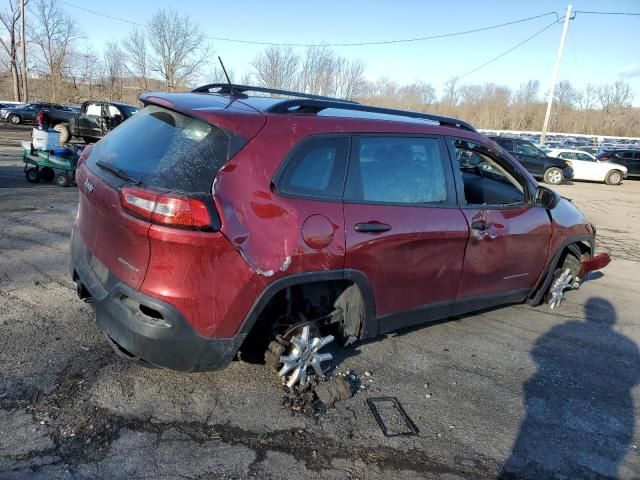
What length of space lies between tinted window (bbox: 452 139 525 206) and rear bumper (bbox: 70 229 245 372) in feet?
7.31

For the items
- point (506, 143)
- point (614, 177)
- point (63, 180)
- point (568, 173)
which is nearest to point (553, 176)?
point (568, 173)

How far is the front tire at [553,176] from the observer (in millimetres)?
20141

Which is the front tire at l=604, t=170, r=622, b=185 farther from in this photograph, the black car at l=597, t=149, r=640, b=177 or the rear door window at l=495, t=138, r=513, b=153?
the rear door window at l=495, t=138, r=513, b=153

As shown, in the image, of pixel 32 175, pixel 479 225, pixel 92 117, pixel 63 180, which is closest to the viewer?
pixel 479 225

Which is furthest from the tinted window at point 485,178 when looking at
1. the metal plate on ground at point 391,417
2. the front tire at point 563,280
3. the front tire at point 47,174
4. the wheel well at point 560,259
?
the front tire at point 47,174

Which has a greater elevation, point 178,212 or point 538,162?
point 178,212

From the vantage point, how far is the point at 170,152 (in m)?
2.73

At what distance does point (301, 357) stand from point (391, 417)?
660 mm

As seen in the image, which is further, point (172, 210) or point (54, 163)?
point (54, 163)

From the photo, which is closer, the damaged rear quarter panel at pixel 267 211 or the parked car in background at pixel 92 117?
the damaged rear quarter panel at pixel 267 211

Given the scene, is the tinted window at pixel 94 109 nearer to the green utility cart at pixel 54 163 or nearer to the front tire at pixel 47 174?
the front tire at pixel 47 174

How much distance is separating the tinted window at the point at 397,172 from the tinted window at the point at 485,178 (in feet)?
1.10

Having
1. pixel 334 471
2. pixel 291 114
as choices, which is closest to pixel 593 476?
pixel 334 471

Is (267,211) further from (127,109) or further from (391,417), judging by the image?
(127,109)
